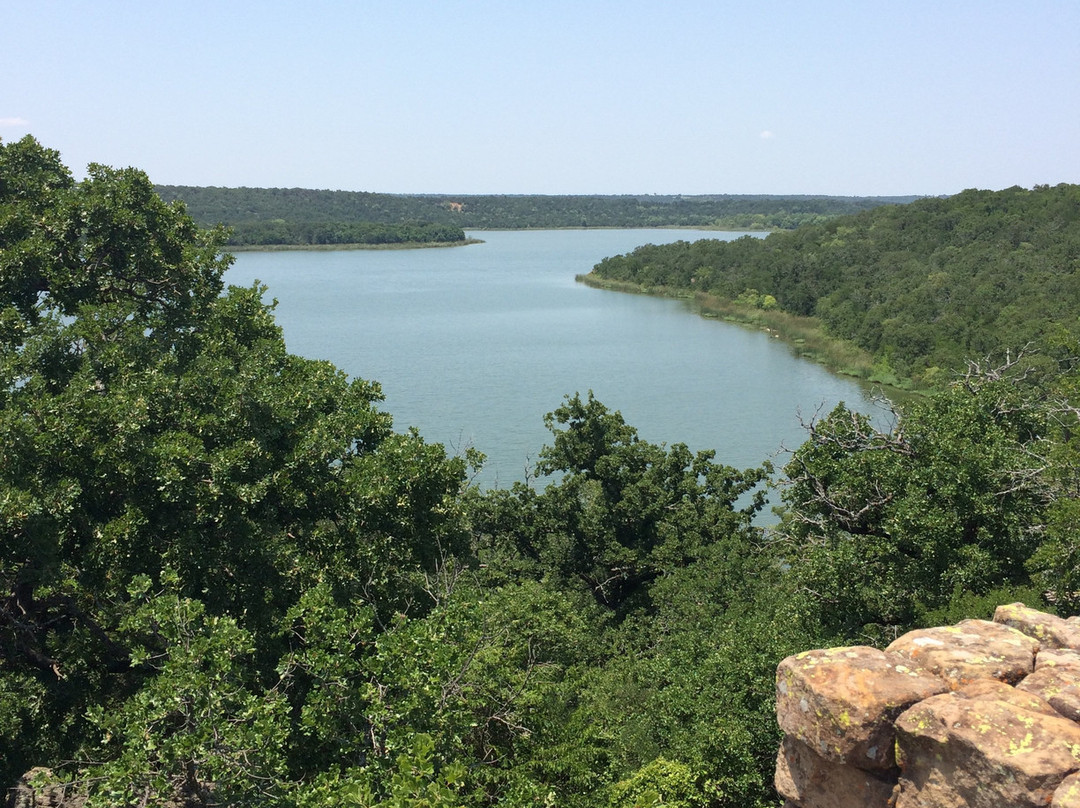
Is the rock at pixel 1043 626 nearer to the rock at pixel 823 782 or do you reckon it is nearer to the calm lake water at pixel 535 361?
the rock at pixel 823 782

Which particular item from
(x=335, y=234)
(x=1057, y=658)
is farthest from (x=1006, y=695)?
(x=335, y=234)

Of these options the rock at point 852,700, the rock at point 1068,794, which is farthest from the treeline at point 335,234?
the rock at point 1068,794

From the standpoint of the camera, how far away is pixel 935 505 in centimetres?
1184

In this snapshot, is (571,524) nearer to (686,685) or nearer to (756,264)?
(686,685)

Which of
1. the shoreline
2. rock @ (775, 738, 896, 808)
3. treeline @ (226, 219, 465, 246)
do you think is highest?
treeline @ (226, 219, 465, 246)

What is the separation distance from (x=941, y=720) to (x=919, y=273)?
6845 centimetres

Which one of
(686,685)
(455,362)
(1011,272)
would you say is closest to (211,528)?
(686,685)

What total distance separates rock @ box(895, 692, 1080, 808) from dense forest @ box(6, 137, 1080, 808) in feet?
9.19

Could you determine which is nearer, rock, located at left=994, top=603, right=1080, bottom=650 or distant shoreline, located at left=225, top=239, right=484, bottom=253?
rock, located at left=994, top=603, right=1080, bottom=650

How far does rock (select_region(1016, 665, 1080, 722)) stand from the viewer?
598cm

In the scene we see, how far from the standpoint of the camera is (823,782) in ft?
22.4

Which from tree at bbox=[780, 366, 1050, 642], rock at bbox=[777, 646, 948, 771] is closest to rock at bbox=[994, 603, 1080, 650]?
rock at bbox=[777, 646, 948, 771]

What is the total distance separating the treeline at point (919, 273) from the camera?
4997cm

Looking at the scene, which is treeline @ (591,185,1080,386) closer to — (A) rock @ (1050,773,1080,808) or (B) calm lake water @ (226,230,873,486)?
(B) calm lake water @ (226,230,873,486)
